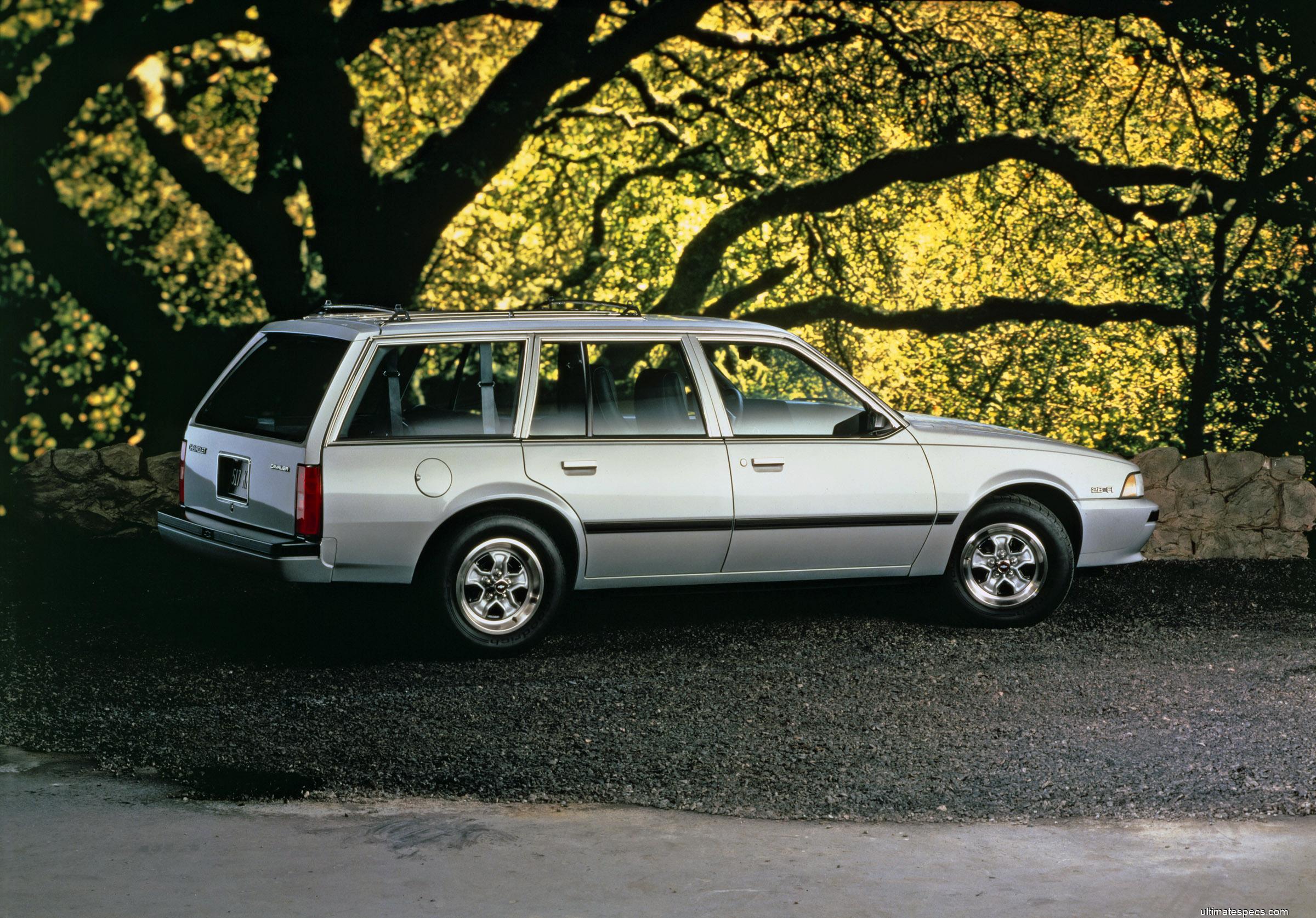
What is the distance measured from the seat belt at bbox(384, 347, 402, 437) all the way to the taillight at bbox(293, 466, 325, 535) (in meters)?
0.50

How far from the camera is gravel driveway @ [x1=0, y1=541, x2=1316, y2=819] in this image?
554 cm

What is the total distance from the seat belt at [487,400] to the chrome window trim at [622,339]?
0.15 metres

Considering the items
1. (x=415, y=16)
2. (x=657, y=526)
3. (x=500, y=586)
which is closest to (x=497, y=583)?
(x=500, y=586)

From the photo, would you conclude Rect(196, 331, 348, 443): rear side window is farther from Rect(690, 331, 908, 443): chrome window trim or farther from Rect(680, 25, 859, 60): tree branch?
Rect(680, 25, 859, 60): tree branch

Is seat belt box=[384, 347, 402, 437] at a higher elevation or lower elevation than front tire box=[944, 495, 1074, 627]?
higher

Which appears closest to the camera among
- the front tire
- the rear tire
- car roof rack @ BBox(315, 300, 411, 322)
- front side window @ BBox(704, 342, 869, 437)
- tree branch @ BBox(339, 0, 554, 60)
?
the rear tire

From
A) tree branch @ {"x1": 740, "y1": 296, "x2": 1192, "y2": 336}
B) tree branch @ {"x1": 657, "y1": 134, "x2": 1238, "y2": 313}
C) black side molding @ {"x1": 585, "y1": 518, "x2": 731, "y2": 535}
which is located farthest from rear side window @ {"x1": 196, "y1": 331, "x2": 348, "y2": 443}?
tree branch @ {"x1": 657, "y1": 134, "x2": 1238, "y2": 313}

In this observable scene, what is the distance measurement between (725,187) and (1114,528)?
220 inches

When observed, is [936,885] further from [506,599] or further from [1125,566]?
[1125,566]

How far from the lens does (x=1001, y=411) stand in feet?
42.8

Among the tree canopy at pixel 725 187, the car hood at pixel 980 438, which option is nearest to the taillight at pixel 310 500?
the car hood at pixel 980 438

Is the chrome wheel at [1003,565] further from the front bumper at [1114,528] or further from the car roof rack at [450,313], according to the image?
the car roof rack at [450,313]

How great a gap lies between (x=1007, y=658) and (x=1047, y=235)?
252 inches

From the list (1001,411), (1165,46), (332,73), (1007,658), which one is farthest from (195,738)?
(1165,46)
